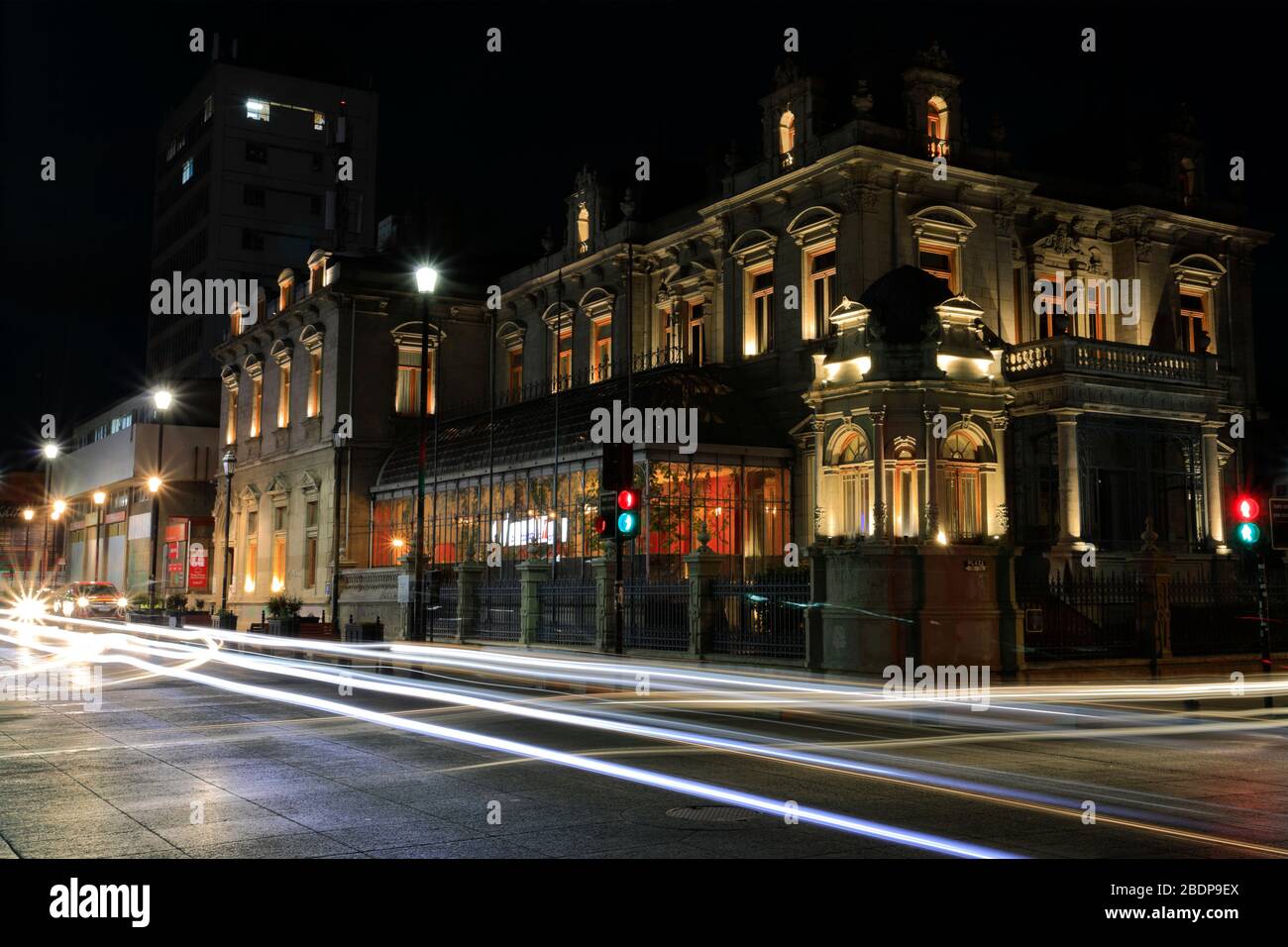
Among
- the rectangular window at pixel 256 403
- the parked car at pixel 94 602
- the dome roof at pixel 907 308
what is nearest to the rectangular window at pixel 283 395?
the rectangular window at pixel 256 403

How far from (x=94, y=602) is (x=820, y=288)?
147 ft

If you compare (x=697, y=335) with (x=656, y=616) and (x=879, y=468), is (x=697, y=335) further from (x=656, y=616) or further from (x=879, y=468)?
(x=879, y=468)

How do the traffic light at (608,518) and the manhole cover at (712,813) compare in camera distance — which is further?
the traffic light at (608,518)

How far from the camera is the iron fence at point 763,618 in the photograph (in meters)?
24.4

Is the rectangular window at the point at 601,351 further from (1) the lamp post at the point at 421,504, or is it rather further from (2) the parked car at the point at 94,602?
(2) the parked car at the point at 94,602

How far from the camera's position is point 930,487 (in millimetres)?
26188

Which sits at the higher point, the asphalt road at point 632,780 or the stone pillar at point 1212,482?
the stone pillar at point 1212,482

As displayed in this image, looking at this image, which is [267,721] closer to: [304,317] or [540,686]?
[540,686]

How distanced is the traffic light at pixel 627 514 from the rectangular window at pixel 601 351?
2164 centimetres

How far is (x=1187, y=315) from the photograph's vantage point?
42.3 metres

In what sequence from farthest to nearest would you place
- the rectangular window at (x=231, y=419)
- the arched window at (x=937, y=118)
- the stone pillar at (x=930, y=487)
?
the rectangular window at (x=231, y=419)
the arched window at (x=937, y=118)
the stone pillar at (x=930, y=487)

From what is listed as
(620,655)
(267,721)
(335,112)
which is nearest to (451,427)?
(620,655)

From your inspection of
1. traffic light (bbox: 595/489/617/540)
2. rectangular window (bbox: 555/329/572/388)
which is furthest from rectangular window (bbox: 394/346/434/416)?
traffic light (bbox: 595/489/617/540)

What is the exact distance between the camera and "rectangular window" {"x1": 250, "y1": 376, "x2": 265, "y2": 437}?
62750 mm
